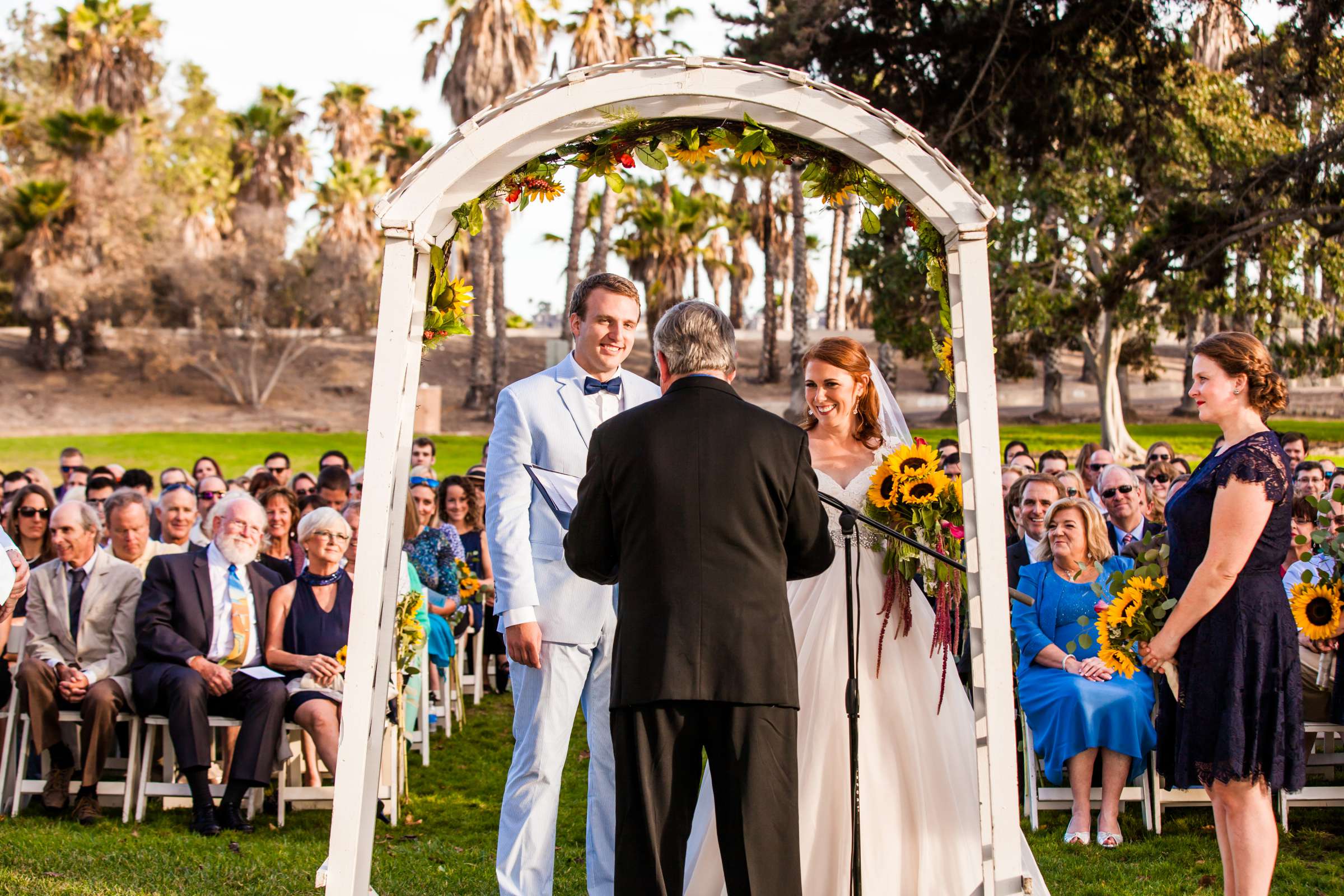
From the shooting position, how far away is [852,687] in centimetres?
410

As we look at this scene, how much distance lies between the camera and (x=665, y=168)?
457 cm

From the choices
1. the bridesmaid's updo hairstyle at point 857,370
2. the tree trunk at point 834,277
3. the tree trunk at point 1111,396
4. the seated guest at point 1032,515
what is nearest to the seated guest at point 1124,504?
the seated guest at point 1032,515

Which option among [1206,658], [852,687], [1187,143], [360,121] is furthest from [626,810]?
[360,121]

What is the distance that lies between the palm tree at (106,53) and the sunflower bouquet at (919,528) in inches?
1712

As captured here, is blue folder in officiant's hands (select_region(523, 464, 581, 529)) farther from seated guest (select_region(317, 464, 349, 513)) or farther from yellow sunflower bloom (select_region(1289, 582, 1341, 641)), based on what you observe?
seated guest (select_region(317, 464, 349, 513))

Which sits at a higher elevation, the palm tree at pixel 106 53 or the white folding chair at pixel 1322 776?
the palm tree at pixel 106 53

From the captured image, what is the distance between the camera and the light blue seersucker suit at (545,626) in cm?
450

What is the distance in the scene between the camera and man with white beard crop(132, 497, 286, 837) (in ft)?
21.5

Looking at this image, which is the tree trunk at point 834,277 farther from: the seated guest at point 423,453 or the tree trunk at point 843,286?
the seated guest at point 423,453

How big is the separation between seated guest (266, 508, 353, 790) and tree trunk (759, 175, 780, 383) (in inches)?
1134

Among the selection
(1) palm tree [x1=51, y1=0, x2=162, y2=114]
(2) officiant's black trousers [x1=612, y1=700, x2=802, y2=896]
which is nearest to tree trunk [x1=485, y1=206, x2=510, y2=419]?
(1) palm tree [x1=51, y1=0, x2=162, y2=114]

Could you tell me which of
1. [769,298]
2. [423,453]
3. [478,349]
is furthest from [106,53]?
[423,453]

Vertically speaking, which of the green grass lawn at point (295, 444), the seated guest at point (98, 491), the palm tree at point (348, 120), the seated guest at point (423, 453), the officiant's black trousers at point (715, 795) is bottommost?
the officiant's black trousers at point (715, 795)

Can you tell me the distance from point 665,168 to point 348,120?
138 feet
